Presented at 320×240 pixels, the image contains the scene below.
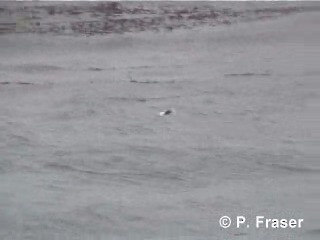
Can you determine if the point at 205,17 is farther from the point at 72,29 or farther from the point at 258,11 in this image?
the point at 72,29

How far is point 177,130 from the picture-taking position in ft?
5.71

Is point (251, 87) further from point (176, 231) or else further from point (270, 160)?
point (176, 231)

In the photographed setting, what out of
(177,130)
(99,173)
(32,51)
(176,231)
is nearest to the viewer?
(176,231)

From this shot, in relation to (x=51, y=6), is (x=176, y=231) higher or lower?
lower

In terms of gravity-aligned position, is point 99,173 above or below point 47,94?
below

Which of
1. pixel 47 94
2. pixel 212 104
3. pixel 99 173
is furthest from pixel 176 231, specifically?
pixel 47 94

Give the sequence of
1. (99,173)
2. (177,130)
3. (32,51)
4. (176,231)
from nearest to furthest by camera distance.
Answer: (176,231), (99,173), (177,130), (32,51)

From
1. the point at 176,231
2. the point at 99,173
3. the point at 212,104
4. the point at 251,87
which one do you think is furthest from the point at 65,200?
the point at 251,87

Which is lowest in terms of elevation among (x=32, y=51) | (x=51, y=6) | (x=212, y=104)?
(x=212, y=104)

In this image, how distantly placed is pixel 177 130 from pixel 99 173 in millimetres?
250

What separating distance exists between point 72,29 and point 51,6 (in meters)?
0.09

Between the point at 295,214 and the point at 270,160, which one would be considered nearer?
the point at 295,214

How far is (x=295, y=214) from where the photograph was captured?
1555 millimetres

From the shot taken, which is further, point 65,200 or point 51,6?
point 51,6
